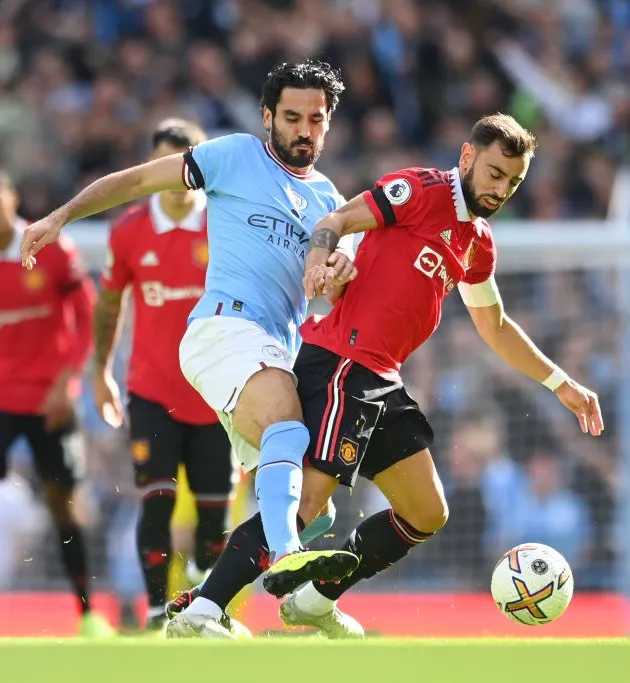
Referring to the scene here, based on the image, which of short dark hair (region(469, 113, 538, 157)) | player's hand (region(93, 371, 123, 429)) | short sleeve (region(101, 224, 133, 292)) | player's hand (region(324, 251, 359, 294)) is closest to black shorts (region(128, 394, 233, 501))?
player's hand (region(93, 371, 123, 429))

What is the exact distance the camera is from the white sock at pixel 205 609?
16.7ft

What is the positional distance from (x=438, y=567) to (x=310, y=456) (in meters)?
5.94

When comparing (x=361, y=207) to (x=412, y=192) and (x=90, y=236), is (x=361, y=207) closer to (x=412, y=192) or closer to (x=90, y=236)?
(x=412, y=192)

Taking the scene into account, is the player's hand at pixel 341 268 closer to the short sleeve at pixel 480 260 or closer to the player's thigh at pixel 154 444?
the short sleeve at pixel 480 260

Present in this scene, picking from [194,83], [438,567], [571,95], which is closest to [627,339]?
[438,567]

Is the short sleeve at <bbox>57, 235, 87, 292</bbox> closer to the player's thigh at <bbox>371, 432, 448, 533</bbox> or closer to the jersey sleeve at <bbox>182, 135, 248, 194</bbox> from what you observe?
the jersey sleeve at <bbox>182, 135, 248, 194</bbox>

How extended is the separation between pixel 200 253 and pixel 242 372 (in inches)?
87.0

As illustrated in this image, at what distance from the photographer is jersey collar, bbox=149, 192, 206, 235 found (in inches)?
287

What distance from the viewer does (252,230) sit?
547 centimetres

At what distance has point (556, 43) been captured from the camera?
44.9 feet

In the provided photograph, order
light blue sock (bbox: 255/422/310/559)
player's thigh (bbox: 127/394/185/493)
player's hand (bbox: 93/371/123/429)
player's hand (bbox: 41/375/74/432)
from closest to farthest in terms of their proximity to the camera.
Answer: light blue sock (bbox: 255/422/310/559) < player's thigh (bbox: 127/394/185/493) < player's hand (bbox: 93/371/123/429) < player's hand (bbox: 41/375/74/432)

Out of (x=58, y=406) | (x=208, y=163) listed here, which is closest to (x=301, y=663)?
(x=208, y=163)

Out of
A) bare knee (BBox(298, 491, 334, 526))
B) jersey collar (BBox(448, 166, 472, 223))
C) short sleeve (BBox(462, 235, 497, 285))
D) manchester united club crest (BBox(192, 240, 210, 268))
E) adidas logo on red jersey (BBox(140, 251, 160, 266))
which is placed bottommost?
bare knee (BBox(298, 491, 334, 526))

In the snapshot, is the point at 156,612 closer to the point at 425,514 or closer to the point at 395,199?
the point at 425,514
